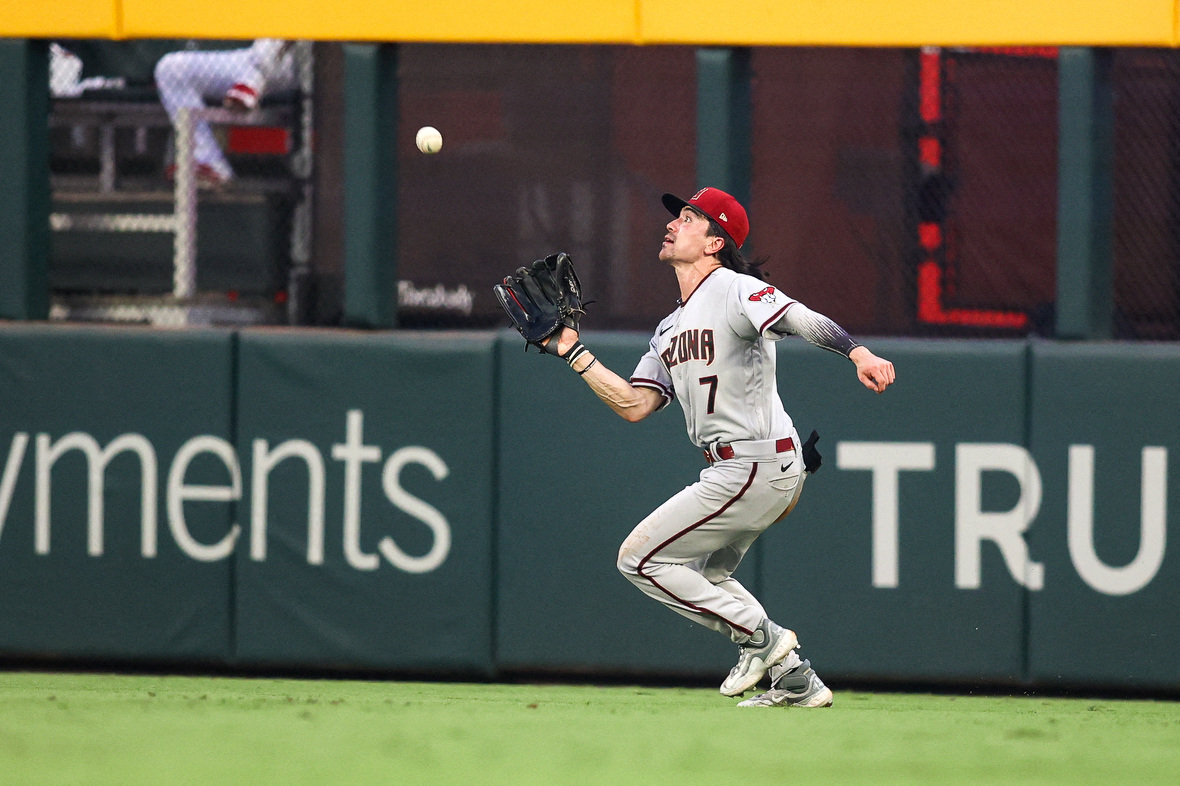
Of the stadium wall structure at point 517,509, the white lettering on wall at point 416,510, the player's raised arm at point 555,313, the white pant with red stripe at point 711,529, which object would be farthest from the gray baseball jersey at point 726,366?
the white lettering on wall at point 416,510

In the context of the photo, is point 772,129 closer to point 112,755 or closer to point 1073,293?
point 1073,293

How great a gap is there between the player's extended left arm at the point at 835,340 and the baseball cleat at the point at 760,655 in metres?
0.96

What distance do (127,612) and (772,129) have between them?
380 centimetres

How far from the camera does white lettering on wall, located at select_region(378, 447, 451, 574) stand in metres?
Result: 5.86

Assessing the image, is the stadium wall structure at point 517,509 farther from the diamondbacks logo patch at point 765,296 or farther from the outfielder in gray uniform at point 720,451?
the diamondbacks logo patch at point 765,296

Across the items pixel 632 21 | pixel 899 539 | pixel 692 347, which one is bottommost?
pixel 899 539

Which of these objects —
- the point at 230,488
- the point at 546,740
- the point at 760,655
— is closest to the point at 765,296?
the point at 760,655

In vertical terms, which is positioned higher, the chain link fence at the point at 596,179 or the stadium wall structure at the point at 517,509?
the chain link fence at the point at 596,179

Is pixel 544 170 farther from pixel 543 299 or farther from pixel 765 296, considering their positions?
pixel 765 296

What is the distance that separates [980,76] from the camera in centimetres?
642

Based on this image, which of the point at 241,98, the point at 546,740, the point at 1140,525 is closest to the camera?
the point at 546,740

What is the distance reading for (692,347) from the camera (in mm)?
4605

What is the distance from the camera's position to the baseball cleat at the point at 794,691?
15.4 ft

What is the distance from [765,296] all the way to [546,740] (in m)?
1.58
